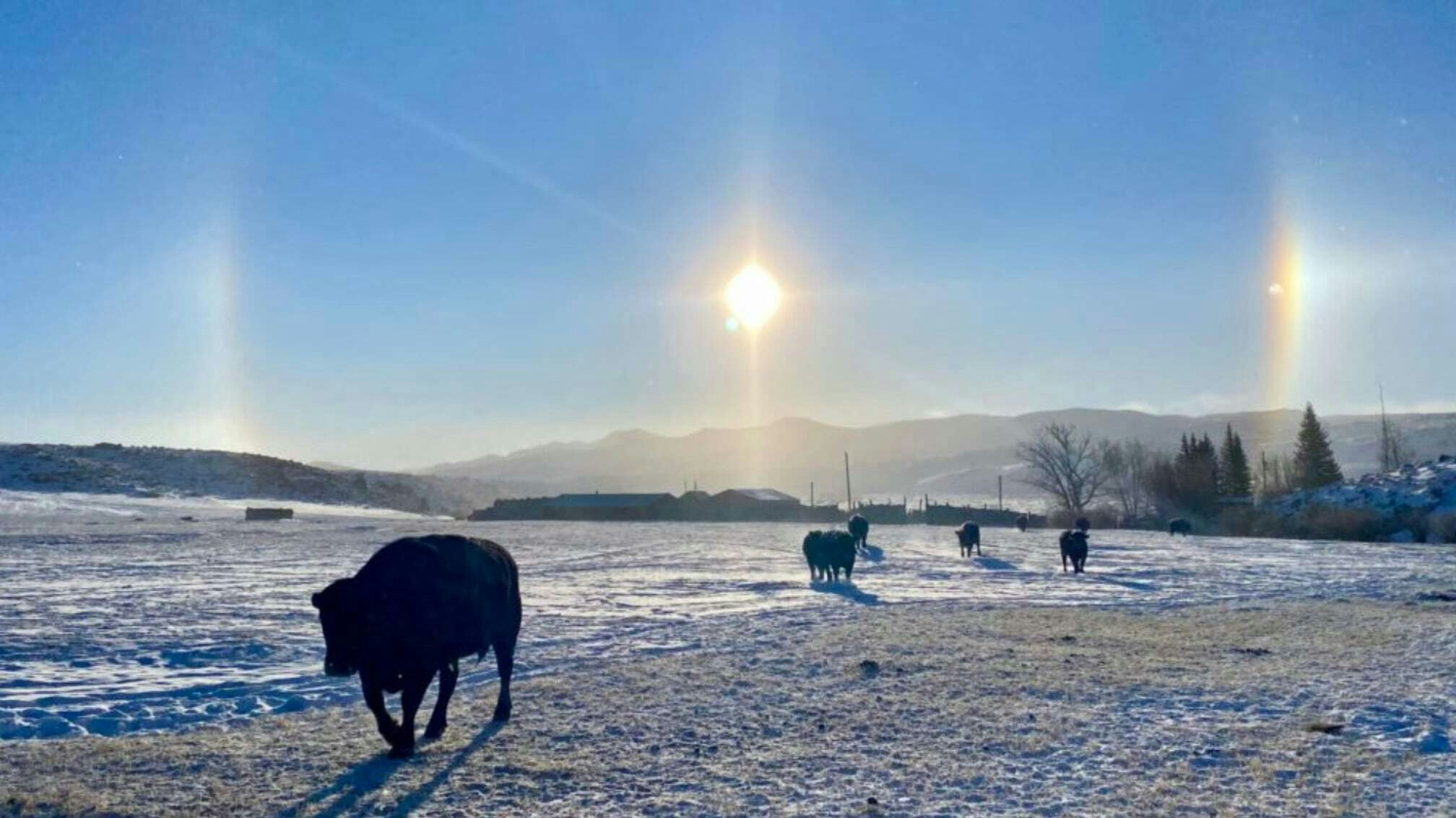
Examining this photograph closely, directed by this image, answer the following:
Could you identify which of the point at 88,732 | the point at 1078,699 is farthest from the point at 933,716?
the point at 88,732

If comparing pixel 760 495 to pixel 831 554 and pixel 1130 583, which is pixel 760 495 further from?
pixel 1130 583

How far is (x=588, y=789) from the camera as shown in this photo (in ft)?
28.5

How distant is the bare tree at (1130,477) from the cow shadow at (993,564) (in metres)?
69.0

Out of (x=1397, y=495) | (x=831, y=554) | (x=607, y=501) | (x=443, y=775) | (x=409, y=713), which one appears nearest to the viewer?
(x=443, y=775)

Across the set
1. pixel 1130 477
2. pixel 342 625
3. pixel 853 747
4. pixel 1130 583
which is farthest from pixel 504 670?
pixel 1130 477

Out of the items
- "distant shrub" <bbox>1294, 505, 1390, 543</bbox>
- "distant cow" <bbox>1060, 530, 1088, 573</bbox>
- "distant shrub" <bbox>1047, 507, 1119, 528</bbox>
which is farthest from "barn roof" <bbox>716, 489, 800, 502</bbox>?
"distant cow" <bbox>1060, 530, 1088, 573</bbox>

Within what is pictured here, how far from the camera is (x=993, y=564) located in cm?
3825

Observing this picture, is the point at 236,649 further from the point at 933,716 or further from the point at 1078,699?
the point at 1078,699

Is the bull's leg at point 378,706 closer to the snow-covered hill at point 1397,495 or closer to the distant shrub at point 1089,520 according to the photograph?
the snow-covered hill at point 1397,495

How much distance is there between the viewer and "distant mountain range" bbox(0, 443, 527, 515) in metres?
98.9

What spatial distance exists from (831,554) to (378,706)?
2195cm

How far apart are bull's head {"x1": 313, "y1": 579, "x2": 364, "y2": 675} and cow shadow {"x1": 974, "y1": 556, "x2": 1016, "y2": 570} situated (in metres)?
29.0

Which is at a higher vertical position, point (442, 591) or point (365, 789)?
point (442, 591)

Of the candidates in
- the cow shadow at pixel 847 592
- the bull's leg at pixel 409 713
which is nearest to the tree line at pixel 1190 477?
the cow shadow at pixel 847 592
